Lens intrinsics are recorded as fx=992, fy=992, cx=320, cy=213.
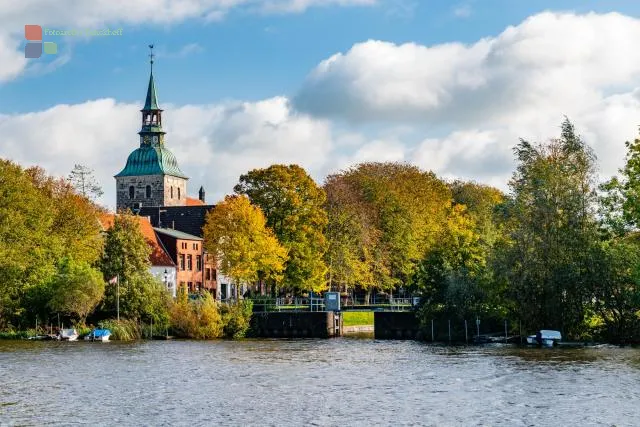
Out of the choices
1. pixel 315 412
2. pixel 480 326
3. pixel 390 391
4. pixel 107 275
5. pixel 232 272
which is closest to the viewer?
pixel 315 412

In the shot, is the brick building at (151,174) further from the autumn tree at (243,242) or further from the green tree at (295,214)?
the autumn tree at (243,242)

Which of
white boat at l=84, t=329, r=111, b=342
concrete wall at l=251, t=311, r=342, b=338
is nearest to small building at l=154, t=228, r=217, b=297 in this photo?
concrete wall at l=251, t=311, r=342, b=338

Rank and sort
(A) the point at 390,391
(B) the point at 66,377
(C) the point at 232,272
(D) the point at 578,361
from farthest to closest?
(C) the point at 232,272, (D) the point at 578,361, (B) the point at 66,377, (A) the point at 390,391

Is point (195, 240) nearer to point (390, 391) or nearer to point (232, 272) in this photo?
point (232, 272)

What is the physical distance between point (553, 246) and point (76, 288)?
119 ft

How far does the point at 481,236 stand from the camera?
3103 inches

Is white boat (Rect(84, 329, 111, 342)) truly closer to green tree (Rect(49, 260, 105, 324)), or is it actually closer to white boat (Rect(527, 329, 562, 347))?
green tree (Rect(49, 260, 105, 324))

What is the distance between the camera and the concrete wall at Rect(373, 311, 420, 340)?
83250 mm

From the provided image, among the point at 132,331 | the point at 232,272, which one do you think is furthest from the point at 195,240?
the point at 132,331

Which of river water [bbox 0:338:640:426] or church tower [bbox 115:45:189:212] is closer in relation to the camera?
river water [bbox 0:338:640:426]

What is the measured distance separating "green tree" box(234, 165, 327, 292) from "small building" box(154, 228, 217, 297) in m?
13.6

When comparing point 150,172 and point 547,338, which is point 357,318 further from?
point 150,172

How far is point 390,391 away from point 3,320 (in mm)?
46428

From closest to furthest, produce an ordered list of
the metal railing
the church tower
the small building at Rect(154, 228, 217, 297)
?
the metal railing, the small building at Rect(154, 228, 217, 297), the church tower
